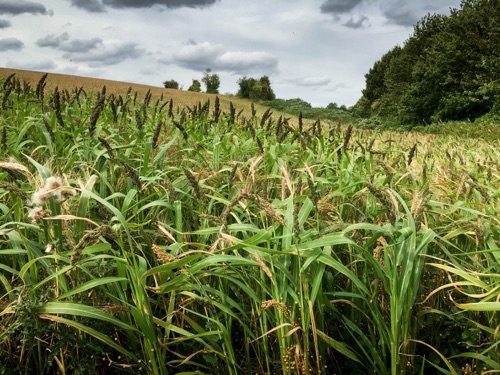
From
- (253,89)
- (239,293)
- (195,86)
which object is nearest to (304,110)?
(253,89)

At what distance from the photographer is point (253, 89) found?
2014 inches

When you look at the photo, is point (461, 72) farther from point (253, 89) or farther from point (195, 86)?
point (195, 86)

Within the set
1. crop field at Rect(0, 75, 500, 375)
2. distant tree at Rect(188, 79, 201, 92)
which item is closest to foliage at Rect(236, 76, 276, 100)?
distant tree at Rect(188, 79, 201, 92)

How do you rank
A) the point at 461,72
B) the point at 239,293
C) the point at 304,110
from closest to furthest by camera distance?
the point at 239,293, the point at 461,72, the point at 304,110

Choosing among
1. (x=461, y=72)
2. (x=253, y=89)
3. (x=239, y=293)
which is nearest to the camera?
(x=239, y=293)

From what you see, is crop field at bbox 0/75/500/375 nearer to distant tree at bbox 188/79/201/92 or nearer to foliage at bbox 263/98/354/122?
foliage at bbox 263/98/354/122

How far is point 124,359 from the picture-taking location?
1963 mm

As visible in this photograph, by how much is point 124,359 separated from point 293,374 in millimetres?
782

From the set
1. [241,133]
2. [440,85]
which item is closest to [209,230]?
[241,133]

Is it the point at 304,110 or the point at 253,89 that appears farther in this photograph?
the point at 253,89

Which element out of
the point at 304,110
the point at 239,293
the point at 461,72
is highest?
the point at 461,72

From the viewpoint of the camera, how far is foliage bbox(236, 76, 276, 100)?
168 feet

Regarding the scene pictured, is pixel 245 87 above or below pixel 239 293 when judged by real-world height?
above

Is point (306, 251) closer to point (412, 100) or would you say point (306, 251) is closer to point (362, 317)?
point (362, 317)
